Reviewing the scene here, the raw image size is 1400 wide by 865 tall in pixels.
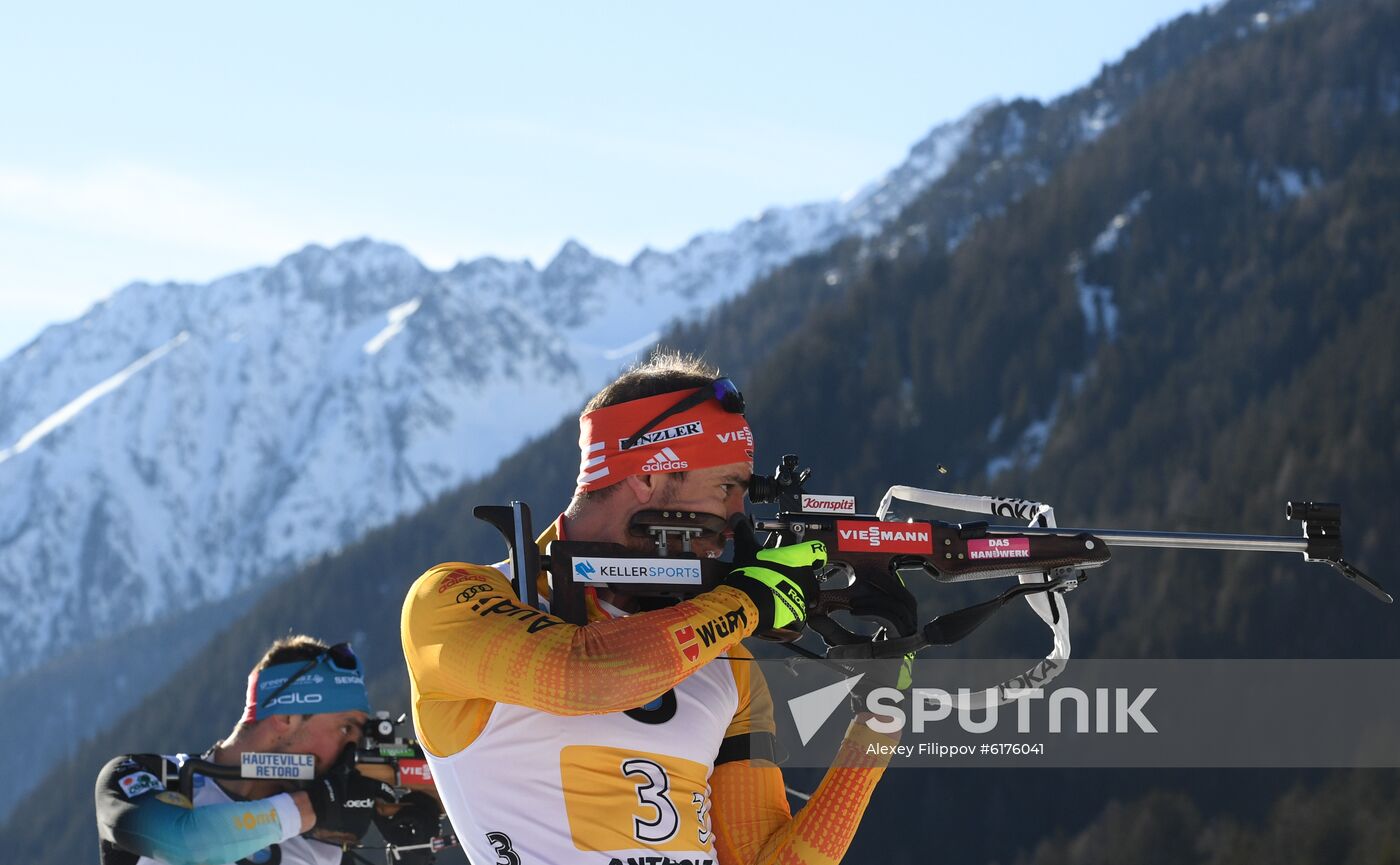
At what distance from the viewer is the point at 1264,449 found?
8675 centimetres

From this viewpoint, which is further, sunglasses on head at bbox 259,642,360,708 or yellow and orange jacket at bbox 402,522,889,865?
sunglasses on head at bbox 259,642,360,708

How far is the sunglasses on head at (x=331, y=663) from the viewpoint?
710 cm

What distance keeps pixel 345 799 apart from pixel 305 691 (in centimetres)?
55

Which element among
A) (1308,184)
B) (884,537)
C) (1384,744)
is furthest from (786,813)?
Answer: (1308,184)

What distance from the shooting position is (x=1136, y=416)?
109m

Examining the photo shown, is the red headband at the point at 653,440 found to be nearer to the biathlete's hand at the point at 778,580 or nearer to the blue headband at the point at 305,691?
the biathlete's hand at the point at 778,580

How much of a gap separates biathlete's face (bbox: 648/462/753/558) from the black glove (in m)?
3.35

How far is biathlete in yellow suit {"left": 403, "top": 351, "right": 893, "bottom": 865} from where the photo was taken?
3.67 m

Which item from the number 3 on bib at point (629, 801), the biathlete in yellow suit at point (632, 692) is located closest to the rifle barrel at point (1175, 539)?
the biathlete in yellow suit at point (632, 692)

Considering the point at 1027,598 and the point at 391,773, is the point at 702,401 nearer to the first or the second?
the point at 1027,598

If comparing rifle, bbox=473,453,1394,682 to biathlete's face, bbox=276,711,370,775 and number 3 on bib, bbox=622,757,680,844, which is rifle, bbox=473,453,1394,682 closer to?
number 3 on bib, bbox=622,757,680,844

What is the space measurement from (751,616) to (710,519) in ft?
1.32

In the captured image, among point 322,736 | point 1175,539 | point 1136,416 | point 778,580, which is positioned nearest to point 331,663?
point 322,736

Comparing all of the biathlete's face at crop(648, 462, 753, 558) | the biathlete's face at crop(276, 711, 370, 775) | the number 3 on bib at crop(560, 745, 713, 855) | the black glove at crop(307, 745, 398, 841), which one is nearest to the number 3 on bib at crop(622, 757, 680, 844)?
the number 3 on bib at crop(560, 745, 713, 855)
